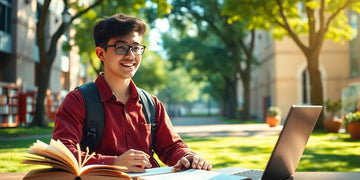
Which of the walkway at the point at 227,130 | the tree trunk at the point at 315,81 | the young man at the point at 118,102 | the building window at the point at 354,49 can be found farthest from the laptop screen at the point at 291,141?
the building window at the point at 354,49

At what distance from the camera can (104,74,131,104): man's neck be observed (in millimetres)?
2705

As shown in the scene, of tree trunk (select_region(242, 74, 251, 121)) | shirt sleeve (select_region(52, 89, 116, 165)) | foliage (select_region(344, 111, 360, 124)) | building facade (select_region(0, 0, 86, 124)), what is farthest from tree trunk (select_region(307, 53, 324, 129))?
shirt sleeve (select_region(52, 89, 116, 165))

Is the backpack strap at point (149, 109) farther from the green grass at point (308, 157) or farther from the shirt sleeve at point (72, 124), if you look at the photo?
the green grass at point (308, 157)

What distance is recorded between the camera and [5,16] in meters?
22.4

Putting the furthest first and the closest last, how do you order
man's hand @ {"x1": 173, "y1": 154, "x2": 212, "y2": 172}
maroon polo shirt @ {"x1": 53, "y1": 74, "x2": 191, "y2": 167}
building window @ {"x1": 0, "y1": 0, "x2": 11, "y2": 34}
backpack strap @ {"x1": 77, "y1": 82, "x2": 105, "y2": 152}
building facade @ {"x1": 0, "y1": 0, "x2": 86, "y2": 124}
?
building window @ {"x1": 0, "y1": 0, "x2": 11, "y2": 34}, building facade @ {"x1": 0, "y1": 0, "x2": 86, "y2": 124}, backpack strap @ {"x1": 77, "y1": 82, "x2": 105, "y2": 152}, maroon polo shirt @ {"x1": 53, "y1": 74, "x2": 191, "y2": 167}, man's hand @ {"x1": 173, "y1": 154, "x2": 212, "y2": 172}

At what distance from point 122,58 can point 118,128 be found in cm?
45

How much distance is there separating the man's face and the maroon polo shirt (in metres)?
0.12

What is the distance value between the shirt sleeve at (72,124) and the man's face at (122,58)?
28cm

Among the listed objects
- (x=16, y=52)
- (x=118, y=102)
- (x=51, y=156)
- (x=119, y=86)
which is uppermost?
(x=16, y=52)

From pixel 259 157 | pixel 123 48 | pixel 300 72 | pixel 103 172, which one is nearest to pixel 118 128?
pixel 123 48

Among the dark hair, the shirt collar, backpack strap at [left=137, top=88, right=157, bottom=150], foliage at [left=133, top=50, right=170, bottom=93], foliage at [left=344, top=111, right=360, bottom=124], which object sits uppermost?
foliage at [left=133, top=50, right=170, bottom=93]

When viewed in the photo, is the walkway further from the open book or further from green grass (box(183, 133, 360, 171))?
the open book

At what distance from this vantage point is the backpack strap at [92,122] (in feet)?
8.08

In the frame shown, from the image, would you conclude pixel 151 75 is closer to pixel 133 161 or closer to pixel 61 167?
pixel 133 161
